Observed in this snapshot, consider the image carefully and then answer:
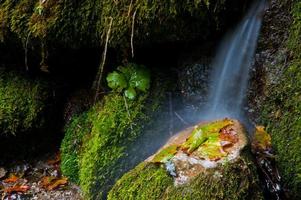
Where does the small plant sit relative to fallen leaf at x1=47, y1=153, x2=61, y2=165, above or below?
above

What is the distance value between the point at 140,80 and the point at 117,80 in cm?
21

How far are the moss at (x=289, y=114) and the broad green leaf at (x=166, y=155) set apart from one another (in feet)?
2.48

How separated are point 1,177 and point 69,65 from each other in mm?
1313

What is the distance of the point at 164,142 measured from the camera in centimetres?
393

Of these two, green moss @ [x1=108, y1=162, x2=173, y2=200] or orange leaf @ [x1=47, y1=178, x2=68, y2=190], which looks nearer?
green moss @ [x1=108, y1=162, x2=173, y2=200]

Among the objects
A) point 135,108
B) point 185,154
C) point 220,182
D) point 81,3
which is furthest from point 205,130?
point 81,3

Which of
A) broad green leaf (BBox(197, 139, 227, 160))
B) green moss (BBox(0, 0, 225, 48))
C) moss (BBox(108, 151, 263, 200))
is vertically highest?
green moss (BBox(0, 0, 225, 48))

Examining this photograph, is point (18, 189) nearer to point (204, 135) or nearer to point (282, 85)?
point (204, 135)

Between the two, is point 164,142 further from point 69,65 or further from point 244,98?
point 69,65

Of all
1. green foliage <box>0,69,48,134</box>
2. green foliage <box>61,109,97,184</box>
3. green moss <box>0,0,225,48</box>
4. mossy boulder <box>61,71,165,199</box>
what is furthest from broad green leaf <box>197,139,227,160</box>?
green foliage <box>0,69,48,134</box>

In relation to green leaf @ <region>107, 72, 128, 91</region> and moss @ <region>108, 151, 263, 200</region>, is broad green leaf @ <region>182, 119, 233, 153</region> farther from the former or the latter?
green leaf @ <region>107, 72, 128, 91</region>

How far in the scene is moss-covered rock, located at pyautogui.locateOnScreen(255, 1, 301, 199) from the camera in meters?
3.19

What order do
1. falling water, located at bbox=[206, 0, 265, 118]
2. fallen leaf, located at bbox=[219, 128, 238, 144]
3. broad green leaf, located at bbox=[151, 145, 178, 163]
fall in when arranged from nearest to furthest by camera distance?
fallen leaf, located at bbox=[219, 128, 238, 144] → broad green leaf, located at bbox=[151, 145, 178, 163] → falling water, located at bbox=[206, 0, 265, 118]

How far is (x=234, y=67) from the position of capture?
3.88m
